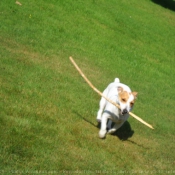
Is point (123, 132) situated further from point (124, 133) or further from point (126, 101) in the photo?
point (126, 101)

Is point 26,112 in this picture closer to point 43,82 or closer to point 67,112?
point 67,112

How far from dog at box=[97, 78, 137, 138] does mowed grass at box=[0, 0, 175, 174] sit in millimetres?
250

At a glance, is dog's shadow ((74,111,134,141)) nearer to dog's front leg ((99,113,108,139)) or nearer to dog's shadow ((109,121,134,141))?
dog's shadow ((109,121,134,141))

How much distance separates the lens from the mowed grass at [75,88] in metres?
6.79

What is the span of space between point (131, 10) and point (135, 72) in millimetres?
9542

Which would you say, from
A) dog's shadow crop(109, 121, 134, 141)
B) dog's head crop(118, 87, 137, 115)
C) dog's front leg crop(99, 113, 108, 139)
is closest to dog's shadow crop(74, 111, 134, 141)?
dog's shadow crop(109, 121, 134, 141)

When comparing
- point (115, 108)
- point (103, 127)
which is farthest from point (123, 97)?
point (103, 127)

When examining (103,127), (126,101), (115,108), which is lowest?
(103,127)

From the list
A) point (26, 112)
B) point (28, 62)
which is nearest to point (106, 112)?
point (26, 112)

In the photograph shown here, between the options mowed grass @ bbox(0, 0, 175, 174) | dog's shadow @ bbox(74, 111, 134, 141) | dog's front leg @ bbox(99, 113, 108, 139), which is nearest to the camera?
mowed grass @ bbox(0, 0, 175, 174)

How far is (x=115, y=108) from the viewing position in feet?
25.3

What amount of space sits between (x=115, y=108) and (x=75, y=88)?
250 cm

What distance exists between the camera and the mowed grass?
6.79m

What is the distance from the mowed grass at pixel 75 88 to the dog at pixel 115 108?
0.82 ft
